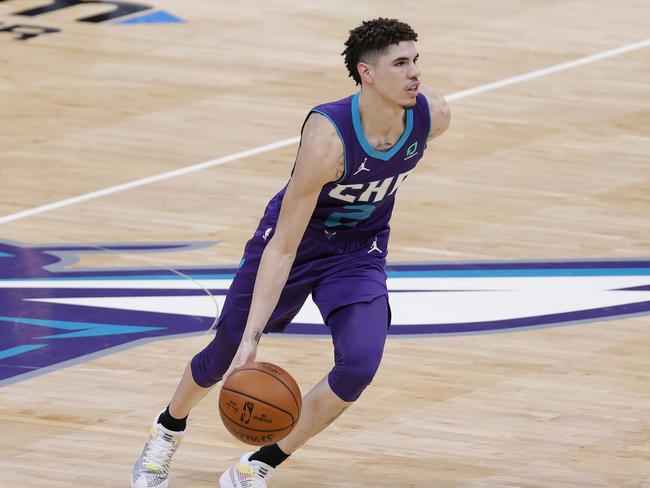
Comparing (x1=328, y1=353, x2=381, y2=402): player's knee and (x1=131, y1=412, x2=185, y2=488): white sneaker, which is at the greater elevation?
(x1=328, y1=353, x2=381, y2=402): player's knee

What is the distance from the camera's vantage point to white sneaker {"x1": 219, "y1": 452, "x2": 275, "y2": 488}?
24.2ft

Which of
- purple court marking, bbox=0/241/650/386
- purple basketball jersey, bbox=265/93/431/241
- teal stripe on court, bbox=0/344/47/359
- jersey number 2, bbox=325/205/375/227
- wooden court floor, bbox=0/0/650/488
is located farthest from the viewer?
purple court marking, bbox=0/241/650/386

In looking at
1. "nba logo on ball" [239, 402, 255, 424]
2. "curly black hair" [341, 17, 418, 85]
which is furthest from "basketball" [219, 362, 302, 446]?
"curly black hair" [341, 17, 418, 85]

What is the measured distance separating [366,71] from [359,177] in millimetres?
442

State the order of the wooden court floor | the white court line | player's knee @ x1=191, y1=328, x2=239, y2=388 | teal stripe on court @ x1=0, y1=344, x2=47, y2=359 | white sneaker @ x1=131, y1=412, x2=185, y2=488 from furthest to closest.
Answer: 1. the white court line
2. teal stripe on court @ x1=0, y1=344, x2=47, y2=359
3. the wooden court floor
4. white sneaker @ x1=131, y1=412, x2=185, y2=488
5. player's knee @ x1=191, y1=328, x2=239, y2=388

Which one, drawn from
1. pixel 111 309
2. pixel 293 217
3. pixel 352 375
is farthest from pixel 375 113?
pixel 111 309

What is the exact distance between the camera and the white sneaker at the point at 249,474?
7.37 metres

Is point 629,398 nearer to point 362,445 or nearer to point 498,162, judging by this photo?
point 362,445

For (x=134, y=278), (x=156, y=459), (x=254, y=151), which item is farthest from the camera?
(x=254, y=151)

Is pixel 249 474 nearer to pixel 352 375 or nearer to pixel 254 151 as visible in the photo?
pixel 352 375

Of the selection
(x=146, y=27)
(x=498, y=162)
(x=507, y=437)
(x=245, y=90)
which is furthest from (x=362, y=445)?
(x=146, y=27)

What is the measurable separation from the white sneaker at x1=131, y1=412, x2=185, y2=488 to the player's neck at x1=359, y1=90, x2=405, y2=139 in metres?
1.64

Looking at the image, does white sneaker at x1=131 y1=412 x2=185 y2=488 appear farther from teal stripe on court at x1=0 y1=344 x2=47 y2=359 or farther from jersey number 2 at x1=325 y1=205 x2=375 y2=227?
teal stripe on court at x1=0 y1=344 x2=47 y2=359

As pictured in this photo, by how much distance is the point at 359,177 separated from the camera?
283 inches
